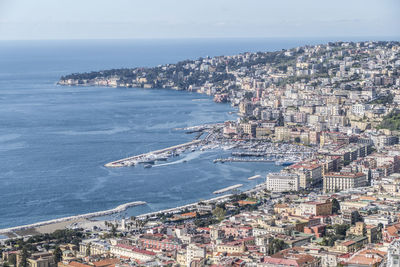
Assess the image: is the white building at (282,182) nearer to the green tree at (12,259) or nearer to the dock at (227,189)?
the dock at (227,189)

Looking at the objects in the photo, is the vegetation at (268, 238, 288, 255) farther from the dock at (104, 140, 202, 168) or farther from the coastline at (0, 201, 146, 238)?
the dock at (104, 140, 202, 168)

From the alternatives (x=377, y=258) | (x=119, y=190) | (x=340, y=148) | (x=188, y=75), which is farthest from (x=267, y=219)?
(x=188, y=75)

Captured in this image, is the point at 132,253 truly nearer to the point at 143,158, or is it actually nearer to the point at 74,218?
the point at 74,218

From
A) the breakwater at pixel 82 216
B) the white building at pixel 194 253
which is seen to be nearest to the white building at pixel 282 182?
the breakwater at pixel 82 216

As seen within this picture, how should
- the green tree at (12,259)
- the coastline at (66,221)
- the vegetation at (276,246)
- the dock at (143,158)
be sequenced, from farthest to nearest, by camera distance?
the dock at (143,158) < the coastline at (66,221) < the green tree at (12,259) < the vegetation at (276,246)

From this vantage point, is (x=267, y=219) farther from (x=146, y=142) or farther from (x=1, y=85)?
(x=1, y=85)

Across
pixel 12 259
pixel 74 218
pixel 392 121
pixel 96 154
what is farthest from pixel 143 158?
pixel 12 259

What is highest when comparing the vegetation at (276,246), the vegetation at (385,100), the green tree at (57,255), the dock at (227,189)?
the vegetation at (385,100)
